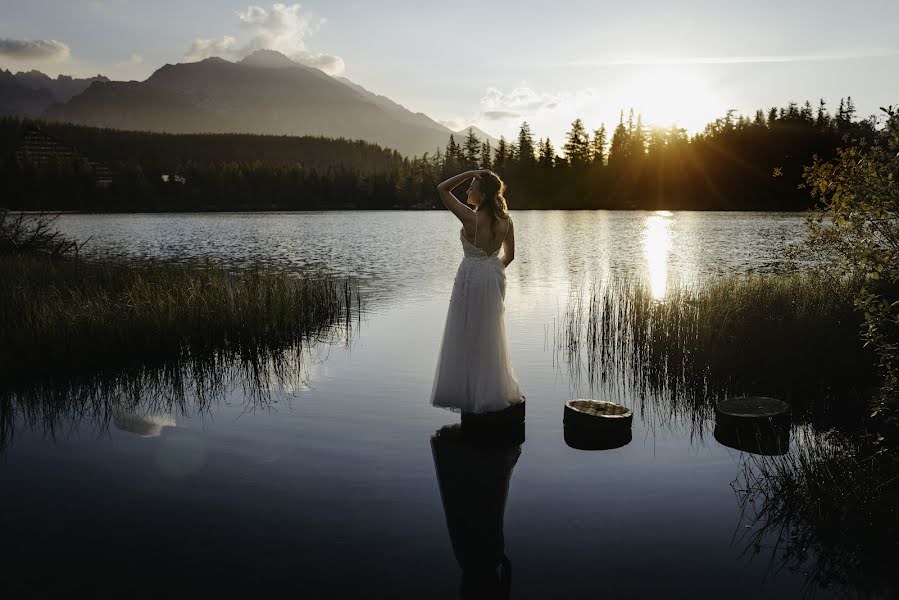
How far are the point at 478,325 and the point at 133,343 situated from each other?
768 centimetres

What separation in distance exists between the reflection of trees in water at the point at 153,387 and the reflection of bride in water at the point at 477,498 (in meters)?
3.47

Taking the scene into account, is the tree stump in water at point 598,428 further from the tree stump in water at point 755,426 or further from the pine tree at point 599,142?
the pine tree at point 599,142

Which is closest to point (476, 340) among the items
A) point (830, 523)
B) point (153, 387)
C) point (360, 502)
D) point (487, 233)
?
point (487, 233)

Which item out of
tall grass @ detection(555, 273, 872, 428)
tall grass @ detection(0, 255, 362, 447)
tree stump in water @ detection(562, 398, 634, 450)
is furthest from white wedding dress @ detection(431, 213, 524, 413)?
tall grass @ detection(0, 255, 362, 447)

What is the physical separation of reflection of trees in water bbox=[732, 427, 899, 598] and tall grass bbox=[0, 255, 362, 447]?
22.9 ft

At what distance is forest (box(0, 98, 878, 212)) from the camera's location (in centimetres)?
9788

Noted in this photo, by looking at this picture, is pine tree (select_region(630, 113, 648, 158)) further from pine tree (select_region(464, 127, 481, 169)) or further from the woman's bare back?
the woman's bare back

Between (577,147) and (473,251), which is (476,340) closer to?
(473,251)

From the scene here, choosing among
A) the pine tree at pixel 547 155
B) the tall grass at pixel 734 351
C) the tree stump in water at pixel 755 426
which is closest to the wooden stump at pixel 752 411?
the tree stump in water at pixel 755 426

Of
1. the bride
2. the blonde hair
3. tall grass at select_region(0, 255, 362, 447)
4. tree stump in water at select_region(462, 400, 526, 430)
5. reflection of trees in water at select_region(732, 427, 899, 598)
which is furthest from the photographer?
tall grass at select_region(0, 255, 362, 447)

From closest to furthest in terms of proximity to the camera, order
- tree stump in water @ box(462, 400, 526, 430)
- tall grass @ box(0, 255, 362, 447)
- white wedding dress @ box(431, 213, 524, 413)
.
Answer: white wedding dress @ box(431, 213, 524, 413) → tree stump in water @ box(462, 400, 526, 430) → tall grass @ box(0, 255, 362, 447)

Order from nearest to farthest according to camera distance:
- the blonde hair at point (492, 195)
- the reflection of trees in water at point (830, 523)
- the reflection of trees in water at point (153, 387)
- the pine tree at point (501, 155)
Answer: the reflection of trees in water at point (830, 523), the blonde hair at point (492, 195), the reflection of trees in water at point (153, 387), the pine tree at point (501, 155)

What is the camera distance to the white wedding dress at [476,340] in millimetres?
7355

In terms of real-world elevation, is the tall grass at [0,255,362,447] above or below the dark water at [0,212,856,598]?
above
